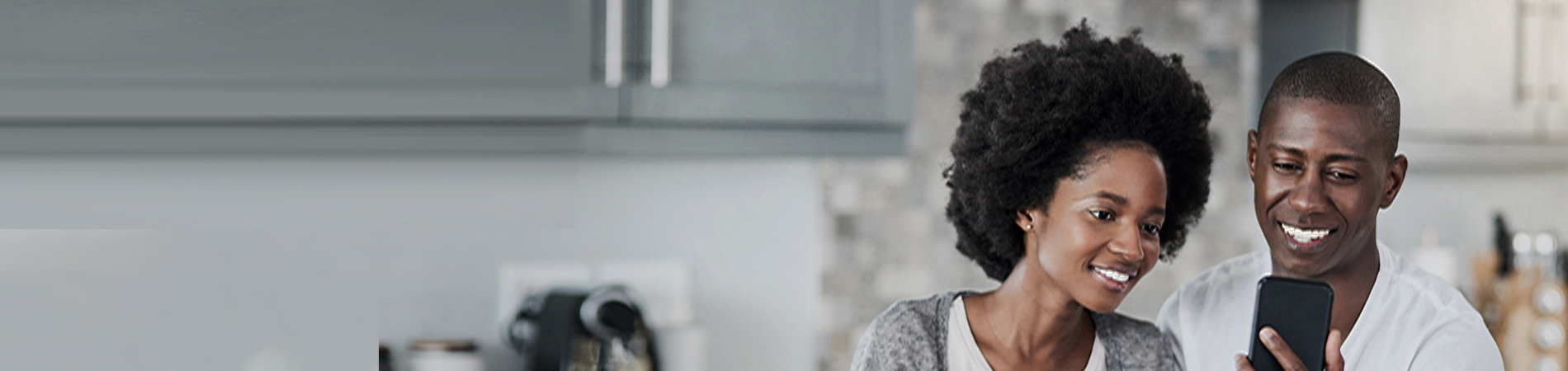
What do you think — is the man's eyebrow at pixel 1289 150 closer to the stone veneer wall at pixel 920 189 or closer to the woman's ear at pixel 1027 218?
the woman's ear at pixel 1027 218

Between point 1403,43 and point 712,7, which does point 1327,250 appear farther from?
point 1403,43

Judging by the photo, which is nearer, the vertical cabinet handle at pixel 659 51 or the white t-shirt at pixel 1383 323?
the white t-shirt at pixel 1383 323

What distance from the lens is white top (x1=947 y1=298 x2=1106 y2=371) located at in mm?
969

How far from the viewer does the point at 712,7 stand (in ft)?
4.29

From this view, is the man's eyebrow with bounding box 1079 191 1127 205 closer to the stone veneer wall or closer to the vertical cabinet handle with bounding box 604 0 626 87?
the vertical cabinet handle with bounding box 604 0 626 87

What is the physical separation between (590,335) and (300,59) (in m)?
0.47

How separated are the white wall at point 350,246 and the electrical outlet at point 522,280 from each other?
13 millimetres

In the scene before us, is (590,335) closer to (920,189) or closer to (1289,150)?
(920,189)

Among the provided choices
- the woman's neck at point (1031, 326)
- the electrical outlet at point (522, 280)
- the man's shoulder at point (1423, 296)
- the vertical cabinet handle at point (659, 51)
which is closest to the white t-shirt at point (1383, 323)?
the man's shoulder at point (1423, 296)

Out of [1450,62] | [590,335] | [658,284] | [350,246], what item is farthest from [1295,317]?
[1450,62]

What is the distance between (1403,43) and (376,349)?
170 cm

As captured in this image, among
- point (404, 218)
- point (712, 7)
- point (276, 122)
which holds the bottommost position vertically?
point (404, 218)

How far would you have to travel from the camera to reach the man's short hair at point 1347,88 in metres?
0.86

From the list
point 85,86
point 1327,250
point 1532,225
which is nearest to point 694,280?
point 85,86
